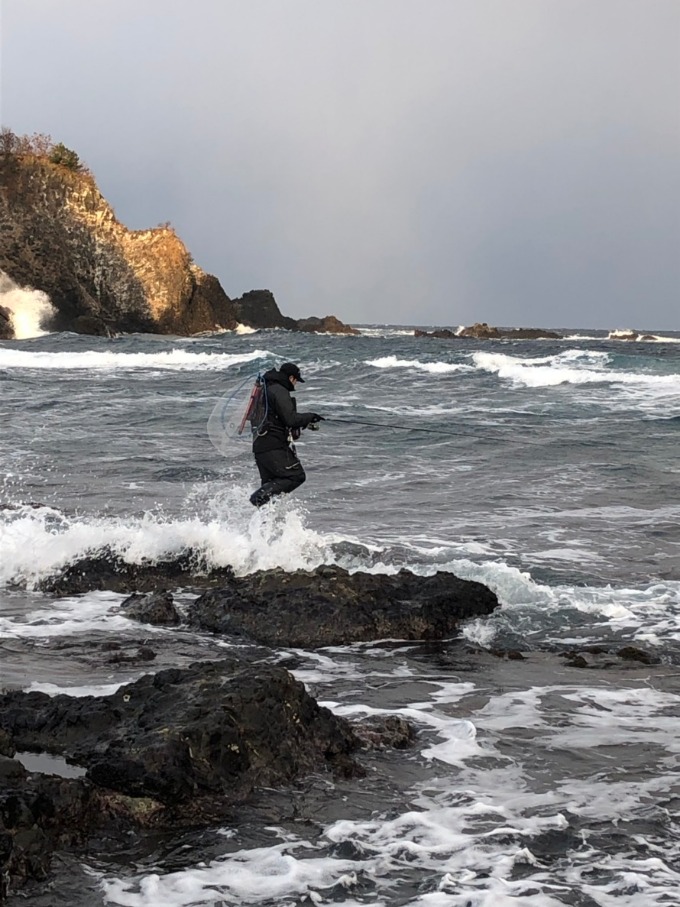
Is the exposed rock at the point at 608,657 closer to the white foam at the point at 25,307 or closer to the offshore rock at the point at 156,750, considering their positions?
the offshore rock at the point at 156,750

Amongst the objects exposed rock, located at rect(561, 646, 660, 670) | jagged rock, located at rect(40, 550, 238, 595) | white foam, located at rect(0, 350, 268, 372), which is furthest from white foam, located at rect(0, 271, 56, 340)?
exposed rock, located at rect(561, 646, 660, 670)

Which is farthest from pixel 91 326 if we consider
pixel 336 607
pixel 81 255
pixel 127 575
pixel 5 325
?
pixel 336 607

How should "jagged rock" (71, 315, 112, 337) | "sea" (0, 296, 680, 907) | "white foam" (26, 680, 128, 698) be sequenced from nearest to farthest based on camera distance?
1. "sea" (0, 296, 680, 907)
2. "white foam" (26, 680, 128, 698)
3. "jagged rock" (71, 315, 112, 337)

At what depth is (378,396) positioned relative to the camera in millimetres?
27219

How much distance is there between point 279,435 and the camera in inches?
372

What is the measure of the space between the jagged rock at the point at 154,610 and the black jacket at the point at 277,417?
2.15m

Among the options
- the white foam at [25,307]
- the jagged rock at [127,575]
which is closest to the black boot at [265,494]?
the jagged rock at [127,575]

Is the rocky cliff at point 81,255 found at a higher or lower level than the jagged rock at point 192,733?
higher

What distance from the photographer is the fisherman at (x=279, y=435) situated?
9.34 meters

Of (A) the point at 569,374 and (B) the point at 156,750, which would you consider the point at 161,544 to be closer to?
(B) the point at 156,750

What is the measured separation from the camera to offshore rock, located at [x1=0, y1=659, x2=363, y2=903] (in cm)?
375

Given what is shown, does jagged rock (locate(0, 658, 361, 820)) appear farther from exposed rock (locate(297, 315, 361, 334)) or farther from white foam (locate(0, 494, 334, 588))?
exposed rock (locate(297, 315, 361, 334))

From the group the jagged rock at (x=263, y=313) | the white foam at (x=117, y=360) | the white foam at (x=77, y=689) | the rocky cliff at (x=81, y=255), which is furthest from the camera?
the jagged rock at (x=263, y=313)

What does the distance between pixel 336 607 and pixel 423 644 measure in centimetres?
67
